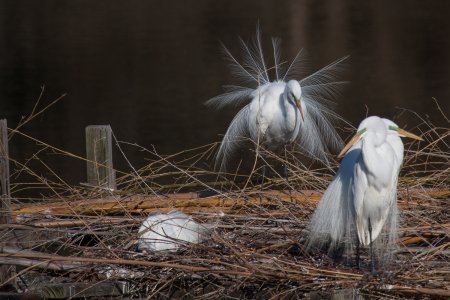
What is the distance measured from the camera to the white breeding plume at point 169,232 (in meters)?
4.03

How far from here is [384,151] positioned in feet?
12.6

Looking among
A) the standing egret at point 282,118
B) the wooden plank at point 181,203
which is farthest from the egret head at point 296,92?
the wooden plank at point 181,203

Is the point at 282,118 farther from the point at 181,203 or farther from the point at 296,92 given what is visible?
the point at 181,203

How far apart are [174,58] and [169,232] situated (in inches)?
437

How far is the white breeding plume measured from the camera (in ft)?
13.2

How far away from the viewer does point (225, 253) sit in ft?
12.9

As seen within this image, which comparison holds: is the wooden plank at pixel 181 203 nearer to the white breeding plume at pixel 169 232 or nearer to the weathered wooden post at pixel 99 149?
the white breeding plume at pixel 169 232

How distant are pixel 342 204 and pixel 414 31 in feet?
44.2

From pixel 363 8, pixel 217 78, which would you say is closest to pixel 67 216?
pixel 217 78

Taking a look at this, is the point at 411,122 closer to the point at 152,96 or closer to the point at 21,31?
the point at 152,96

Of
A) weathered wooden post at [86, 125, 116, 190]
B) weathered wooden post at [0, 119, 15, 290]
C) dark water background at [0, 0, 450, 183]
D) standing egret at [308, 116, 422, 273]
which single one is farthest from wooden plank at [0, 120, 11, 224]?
dark water background at [0, 0, 450, 183]

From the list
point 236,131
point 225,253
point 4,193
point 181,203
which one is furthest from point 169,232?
point 236,131

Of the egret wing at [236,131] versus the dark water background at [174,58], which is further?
the dark water background at [174,58]

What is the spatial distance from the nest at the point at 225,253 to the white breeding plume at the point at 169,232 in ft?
0.16
